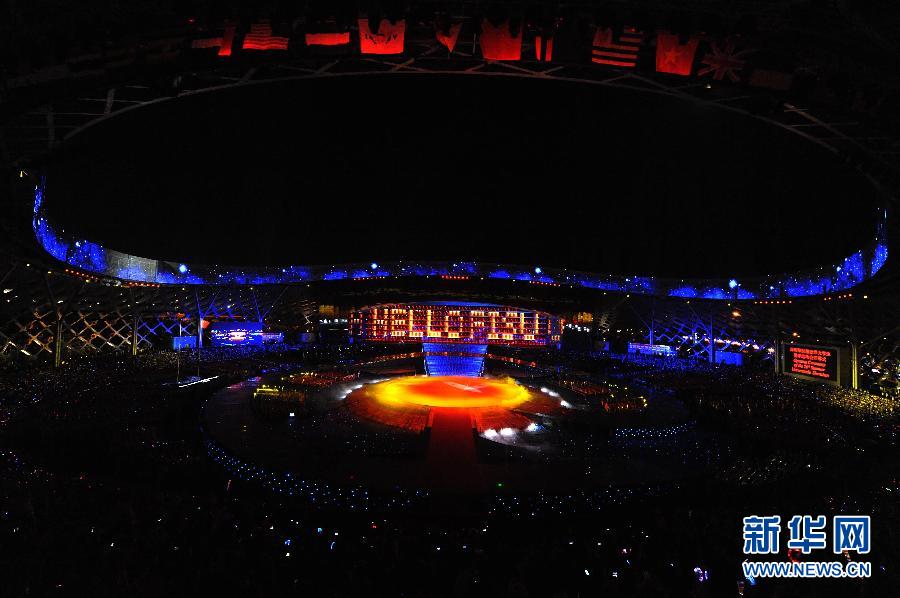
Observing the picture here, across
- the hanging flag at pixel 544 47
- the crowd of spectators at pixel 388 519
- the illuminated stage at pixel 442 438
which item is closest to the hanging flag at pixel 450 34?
the hanging flag at pixel 544 47

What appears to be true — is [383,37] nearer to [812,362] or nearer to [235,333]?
[812,362]

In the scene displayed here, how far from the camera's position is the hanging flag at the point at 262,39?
32.0ft

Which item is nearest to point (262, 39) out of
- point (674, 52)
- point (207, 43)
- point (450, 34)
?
point (207, 43)

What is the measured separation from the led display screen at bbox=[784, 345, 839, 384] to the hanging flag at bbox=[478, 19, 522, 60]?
86.4 feet

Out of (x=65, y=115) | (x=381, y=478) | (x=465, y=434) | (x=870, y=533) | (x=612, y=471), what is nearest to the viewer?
(x=870, y=533)

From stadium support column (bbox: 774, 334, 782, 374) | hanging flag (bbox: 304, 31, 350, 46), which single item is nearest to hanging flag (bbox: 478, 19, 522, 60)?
hanging flag (bbox: 304, 31, 350, 46)

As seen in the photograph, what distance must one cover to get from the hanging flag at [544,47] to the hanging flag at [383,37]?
3.22 m

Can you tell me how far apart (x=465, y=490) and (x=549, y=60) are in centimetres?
1069

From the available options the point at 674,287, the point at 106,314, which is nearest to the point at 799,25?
the point at 674,287

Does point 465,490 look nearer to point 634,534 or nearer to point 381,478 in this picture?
point 381,478

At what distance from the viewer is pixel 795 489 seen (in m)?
10.2

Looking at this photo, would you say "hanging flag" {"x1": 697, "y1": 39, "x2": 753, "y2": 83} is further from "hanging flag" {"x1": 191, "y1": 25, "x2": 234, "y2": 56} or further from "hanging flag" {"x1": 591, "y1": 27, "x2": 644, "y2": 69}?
"hanging flag" {"x1": 191, "y1": 25, "x2": 234, "y2": 56}

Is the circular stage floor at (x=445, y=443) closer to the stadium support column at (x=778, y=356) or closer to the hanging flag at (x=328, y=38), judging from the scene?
the hanging flag at (x=328, y=38)

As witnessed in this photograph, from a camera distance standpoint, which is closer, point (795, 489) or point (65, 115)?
point (795, 489)
